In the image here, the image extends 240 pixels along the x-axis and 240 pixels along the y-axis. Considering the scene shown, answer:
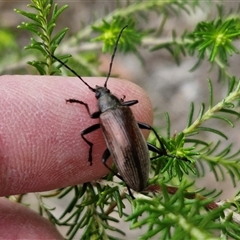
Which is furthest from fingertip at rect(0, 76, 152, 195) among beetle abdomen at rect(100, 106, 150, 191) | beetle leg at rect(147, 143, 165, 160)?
beetle leg at rect(147, 143, 165, 160)

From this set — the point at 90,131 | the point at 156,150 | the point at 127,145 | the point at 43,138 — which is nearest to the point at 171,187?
the point at 156,150

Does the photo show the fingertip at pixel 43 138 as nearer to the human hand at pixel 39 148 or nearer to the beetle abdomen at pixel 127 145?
the human hand at pixel 39 148

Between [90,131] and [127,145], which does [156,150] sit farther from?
[90,131]

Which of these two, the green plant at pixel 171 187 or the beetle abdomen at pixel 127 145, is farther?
the beetle abdomen at pixel 127 145

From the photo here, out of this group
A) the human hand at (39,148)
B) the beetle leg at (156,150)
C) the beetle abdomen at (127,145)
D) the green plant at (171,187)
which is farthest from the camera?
the human hand at (39,148)

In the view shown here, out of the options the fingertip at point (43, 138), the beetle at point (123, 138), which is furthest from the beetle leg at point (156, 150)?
the fingertip at point (43, 138)

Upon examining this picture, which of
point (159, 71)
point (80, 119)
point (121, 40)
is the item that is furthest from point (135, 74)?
point (80, 119)
